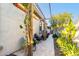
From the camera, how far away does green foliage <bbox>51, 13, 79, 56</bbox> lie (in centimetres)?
204

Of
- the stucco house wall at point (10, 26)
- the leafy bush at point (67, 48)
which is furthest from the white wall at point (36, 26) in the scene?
the leafy bush at point (67, 48)

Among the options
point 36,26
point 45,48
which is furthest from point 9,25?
point 45,48

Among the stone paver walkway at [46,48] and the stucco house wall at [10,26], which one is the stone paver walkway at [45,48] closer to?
the stone paver walkway at [46,48]

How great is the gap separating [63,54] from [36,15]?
582mm

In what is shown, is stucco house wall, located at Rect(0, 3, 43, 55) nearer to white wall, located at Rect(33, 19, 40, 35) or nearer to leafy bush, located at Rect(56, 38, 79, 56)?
white wall, located at Rect(33, 19, 40, 35)

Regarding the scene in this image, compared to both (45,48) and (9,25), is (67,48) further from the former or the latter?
(9,25)

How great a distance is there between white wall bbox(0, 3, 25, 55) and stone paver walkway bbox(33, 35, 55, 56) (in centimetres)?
26

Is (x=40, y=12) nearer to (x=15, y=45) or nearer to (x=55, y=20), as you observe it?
(x=55, y=20)

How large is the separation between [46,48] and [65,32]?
0.31m

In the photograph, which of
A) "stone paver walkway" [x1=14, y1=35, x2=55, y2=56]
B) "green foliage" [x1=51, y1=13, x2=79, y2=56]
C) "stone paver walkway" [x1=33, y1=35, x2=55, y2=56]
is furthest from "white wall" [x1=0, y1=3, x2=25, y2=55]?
"green foliage" [x1=51, y1=13, x2=79, y2=56]

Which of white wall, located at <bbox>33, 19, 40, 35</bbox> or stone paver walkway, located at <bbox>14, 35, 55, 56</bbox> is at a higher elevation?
white wall, located at <bbox>33, 19, 40, 35</bbox>

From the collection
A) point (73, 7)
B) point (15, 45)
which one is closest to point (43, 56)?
point (15, 45)

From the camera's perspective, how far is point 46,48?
2076 mm

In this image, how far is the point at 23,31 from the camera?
2.05 metres
